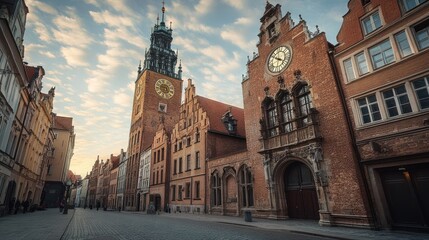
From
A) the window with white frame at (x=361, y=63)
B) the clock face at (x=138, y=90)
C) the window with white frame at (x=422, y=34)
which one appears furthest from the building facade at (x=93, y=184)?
the window with white frame at (x=422, y=34)

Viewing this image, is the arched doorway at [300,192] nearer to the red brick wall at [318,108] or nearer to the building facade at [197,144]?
the red brick wall at [318,108]

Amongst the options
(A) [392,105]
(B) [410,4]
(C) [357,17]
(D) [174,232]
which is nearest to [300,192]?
(A) [392,105]

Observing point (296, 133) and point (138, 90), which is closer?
point (296, 133)

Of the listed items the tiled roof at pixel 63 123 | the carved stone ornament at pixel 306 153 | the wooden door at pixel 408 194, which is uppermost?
the tiled roof at pixel 63 123

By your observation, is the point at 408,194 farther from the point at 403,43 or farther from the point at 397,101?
the point at 403,43

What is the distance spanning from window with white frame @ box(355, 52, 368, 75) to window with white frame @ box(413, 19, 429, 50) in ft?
8.19

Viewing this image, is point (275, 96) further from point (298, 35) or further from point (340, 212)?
point (340, 212)

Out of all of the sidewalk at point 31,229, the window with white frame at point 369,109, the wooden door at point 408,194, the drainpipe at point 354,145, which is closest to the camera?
the sidewalk at point 31,229

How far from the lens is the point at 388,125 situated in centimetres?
1195

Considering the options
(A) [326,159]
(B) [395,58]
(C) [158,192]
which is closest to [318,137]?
(A) [326,159]

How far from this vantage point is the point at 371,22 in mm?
13641

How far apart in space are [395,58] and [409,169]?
5.66 metres

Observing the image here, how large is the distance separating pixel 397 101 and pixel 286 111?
733cm

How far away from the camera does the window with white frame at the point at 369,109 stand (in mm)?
12789
